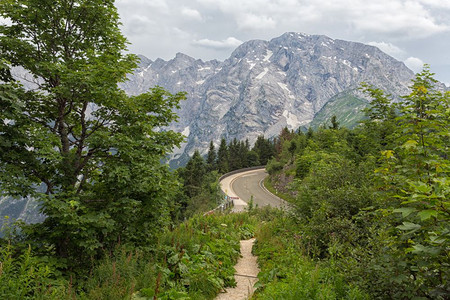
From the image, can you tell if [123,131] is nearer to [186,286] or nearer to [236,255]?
[186,286]

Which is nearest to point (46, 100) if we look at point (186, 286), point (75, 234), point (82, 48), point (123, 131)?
point (82, 48)

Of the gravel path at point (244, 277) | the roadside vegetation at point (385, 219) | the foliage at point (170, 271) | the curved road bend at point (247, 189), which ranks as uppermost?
the roadside vegetation at point (385, 219)

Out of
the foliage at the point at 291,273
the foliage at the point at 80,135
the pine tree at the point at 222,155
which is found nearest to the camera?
the foliage at the point at 291,273

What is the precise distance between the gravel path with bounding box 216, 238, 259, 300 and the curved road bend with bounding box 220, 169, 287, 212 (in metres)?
24.8

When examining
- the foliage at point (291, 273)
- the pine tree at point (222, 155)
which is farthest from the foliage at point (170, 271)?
the pine tree at point (222, 155)

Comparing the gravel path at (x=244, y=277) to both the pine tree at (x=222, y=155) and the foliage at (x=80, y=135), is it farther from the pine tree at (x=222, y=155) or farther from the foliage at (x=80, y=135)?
the pine tree at (x=222, y=155)

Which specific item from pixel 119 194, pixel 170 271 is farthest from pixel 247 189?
pixel 170 271

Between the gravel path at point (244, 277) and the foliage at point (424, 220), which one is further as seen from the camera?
the gravel path at point (244, 277)

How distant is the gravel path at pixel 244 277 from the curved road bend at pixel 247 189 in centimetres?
2483

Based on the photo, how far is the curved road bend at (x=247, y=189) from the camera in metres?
41.7

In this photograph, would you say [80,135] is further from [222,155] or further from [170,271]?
[222,155]

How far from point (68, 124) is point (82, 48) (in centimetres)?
263

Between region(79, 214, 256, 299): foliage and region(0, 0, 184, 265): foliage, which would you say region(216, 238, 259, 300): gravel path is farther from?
region(0, 0, 184, 265): foliage

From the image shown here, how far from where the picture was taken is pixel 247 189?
50.6m
